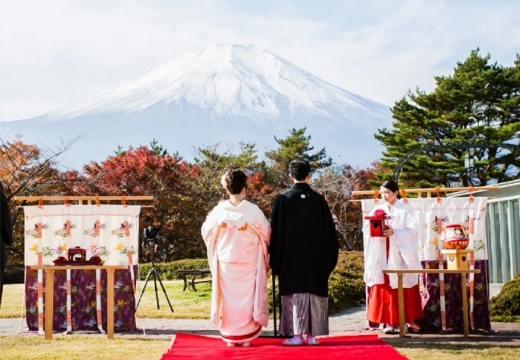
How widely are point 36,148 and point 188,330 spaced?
1617 centimetres

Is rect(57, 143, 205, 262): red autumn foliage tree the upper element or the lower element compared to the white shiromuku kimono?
→ upper

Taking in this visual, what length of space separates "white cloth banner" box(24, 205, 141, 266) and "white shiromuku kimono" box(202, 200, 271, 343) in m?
2.41

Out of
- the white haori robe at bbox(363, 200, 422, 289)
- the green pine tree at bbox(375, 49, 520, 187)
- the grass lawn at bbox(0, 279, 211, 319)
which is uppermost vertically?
the green pine tree at bbox(375, 49, 520, 187)

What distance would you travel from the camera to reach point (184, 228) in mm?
24219

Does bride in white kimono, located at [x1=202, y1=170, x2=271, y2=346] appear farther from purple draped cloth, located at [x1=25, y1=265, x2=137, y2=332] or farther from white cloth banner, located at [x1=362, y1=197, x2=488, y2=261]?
purple draped cloth, located at [x1=25, y1=265, x2=137, y2=332]

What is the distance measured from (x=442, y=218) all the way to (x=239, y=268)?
9.98 feet

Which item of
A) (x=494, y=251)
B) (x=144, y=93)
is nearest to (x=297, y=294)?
(x=494, y=251)

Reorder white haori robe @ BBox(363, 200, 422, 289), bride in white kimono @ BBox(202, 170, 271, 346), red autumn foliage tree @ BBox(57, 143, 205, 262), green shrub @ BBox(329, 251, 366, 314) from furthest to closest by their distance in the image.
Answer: red autumn foliage tree @ BBox(57, 143, 205, 262), green shrub @ BBox(329, 251, 366, 314), white haori robe @ BBox(363, 200, 422, 289), bride in white kimono @ BBox(202, 170, 271, 346)

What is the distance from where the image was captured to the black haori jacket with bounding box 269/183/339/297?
7.07 m

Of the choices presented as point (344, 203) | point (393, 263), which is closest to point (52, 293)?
point (393, 263)

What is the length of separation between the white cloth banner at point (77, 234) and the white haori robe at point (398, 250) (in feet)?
9.84

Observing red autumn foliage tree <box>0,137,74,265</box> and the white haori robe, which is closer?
the white haori robe

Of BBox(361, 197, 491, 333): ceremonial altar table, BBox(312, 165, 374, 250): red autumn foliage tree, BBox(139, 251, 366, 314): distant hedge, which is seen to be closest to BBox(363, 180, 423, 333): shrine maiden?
BBox(361, 197, 491, 333): ceremonial altar table

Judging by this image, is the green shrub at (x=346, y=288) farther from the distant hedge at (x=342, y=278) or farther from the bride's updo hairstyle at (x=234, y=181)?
the bride's updo hairstyle at (x=234, y=181)
